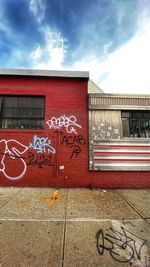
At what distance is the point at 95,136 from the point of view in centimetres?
644

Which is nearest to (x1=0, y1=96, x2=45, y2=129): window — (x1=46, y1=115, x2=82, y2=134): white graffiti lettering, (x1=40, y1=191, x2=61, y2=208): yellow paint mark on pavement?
(x1=46, y1=115, x2=82, y2=134): white graffiti lettering

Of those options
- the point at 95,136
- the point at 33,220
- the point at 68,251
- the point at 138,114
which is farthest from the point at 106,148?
the point at 68,251

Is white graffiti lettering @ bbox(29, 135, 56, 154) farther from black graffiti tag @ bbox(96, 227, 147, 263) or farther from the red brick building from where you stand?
black graffiti tag @ bbox(96, 227, 147, 263)

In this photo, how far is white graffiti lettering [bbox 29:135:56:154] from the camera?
A: 6.40 metres

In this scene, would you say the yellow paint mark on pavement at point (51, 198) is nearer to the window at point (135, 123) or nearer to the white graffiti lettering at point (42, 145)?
the white graffiti lettering at point (42, 145)

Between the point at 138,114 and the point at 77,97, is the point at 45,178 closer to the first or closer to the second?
the point at 77,97

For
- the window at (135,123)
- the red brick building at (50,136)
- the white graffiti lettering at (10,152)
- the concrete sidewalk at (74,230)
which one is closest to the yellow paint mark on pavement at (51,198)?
the concrete sidewalk at (74,230)

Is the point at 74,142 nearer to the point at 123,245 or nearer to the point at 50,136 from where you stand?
the point at 50,136

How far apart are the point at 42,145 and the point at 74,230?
12.5 feet

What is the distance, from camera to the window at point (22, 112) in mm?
6590

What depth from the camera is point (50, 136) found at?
645 centimetres

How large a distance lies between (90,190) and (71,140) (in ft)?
6.76

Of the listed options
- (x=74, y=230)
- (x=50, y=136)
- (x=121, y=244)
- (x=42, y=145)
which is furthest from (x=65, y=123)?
(x=121, y=244)

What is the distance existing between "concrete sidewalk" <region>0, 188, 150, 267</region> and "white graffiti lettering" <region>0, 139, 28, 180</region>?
54.6 inches
